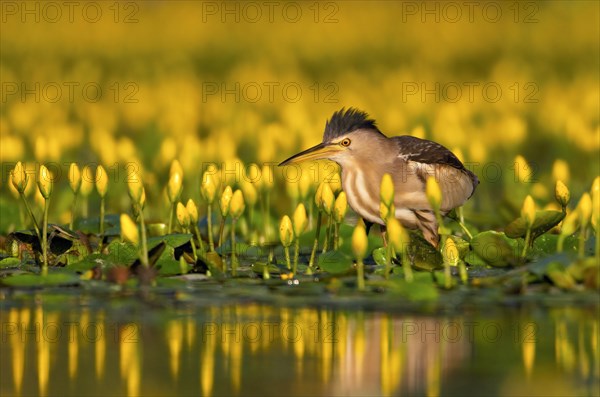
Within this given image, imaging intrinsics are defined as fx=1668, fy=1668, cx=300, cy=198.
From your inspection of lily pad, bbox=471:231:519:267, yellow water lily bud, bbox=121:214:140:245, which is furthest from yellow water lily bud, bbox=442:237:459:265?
yellow water lily bud, bbox=121:214:140:245

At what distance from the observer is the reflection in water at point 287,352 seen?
737 cm

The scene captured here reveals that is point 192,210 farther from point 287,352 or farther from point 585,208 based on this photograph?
point 287,352

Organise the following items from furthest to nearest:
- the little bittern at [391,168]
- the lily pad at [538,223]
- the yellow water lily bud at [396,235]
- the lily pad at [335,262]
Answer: the little bittern at [391,168] → the lily pad at [538,223] → the lily pad at [335,262] → the yellow water lily bud at [396,235]

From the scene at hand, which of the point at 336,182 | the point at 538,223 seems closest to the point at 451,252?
the point at 538,223

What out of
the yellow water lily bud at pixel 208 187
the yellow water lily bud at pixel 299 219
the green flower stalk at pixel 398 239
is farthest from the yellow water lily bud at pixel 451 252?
the yellow water lily bud at pixel 208 187

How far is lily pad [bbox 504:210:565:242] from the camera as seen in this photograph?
427 inches

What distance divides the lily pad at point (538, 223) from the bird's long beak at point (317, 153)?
5.11ft

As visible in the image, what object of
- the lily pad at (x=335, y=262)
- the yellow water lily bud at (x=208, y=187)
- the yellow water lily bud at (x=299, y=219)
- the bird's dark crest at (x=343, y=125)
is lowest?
the lily pad at (x=335, y=262)

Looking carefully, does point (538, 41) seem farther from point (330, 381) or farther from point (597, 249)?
point (330, 381)

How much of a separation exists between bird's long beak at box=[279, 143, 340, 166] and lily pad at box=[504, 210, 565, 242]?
1558mm

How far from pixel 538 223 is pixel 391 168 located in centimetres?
141

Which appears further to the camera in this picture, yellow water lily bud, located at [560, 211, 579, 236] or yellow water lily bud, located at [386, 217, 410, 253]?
yellow water lily bud, located at [560, 211, 579, 236]

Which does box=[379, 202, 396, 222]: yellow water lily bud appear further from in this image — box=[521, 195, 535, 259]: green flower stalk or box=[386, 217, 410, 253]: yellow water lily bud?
box=[521, 195, 535, 259]: green flower stalk

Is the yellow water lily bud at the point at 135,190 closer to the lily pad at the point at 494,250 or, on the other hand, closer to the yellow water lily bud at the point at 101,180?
the yellow water lily bud at the point at 101,180
